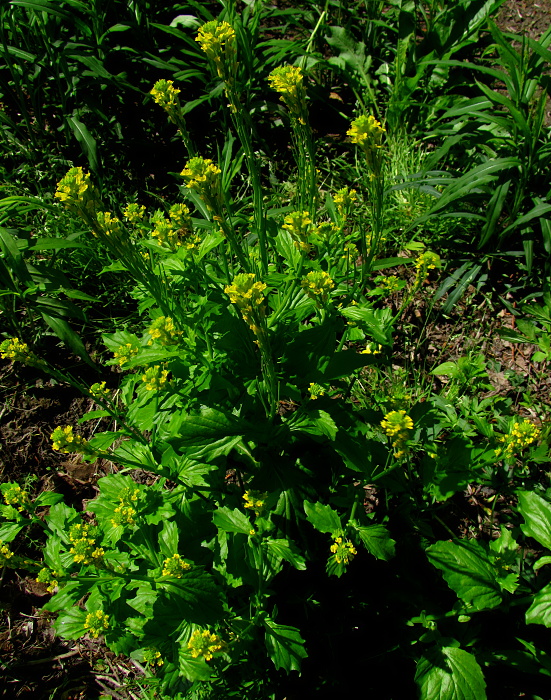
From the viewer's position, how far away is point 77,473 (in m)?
3.08

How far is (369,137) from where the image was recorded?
1675mm

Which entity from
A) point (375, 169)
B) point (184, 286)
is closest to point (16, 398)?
point (184, 286)

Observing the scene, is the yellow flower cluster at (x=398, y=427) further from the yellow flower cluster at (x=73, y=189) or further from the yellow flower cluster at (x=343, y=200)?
the yellow flower cluster at (x=73, y=189)

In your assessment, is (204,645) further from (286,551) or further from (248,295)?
(248,295)

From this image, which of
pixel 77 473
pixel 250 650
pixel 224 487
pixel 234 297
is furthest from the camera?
pixel 77 473

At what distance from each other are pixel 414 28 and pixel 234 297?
3.76 m

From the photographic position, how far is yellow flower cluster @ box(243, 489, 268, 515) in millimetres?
1852

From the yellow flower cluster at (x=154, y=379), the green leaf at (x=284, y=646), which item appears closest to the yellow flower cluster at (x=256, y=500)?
the green leaf at (x=284, y=646)

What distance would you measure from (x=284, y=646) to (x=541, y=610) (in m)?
0.89

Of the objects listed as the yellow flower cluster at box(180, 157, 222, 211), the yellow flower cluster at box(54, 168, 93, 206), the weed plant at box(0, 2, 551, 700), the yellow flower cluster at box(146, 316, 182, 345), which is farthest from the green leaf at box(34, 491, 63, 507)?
the yellow flower cluster at box(180, 157, 222, 211)

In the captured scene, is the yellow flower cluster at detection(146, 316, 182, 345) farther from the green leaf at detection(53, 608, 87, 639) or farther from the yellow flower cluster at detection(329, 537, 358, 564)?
the green leaf at detection(53, 608, 87, 639)

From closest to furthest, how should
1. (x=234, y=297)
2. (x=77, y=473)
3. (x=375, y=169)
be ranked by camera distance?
(x=234, y=297) < (x=375, y=169) < (x=77, y=473)

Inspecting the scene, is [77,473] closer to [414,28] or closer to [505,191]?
[505,191]

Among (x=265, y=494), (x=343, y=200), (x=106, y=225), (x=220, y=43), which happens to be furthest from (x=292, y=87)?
(x=265, y=494)
